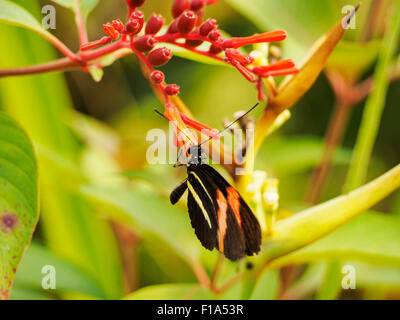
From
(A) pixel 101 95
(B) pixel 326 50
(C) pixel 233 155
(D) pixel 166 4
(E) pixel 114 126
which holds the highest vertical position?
(D) pixel 166 4

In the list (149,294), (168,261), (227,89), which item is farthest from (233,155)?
(227,89)

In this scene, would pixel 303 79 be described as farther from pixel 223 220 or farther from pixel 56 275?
pixel 56 275

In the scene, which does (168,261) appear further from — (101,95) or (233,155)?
(233,155)

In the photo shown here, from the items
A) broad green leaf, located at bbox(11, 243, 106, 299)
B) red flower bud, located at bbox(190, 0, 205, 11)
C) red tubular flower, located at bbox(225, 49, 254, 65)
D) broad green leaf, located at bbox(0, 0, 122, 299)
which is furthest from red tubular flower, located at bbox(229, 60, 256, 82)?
broad green leaf, located at bbox(0, 0, 122, 299)

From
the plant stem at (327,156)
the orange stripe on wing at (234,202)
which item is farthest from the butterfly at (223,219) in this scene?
the plant stem at (327,156)

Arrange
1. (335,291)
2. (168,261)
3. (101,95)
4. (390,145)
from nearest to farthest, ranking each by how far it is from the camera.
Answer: (335,291) → (168,261) → (390,145) → (101,95)

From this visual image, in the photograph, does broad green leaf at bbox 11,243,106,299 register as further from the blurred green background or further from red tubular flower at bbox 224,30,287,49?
red tubular flower at bbox 224,30,287,49

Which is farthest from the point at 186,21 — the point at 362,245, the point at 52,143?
the point at 52,143
